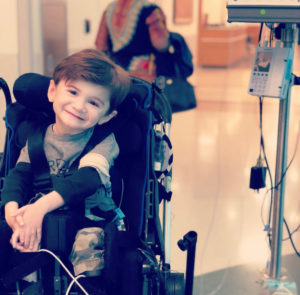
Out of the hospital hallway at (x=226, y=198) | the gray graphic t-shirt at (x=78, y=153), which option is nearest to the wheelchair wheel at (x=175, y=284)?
the gray graphic t-shirt at (x=78, y=153)

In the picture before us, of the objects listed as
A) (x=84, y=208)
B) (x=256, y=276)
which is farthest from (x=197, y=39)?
(x=84, y=208)

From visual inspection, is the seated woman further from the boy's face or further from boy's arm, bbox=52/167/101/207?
boy's arm, bbox=52/167/101/207

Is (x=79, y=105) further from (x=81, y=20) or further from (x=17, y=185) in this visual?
(x=81, y=20)

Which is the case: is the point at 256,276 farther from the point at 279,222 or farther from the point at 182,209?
the point at 182,209

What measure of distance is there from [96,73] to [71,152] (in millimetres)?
286

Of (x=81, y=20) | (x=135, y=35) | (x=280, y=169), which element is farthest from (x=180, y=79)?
(x=280, y=169)

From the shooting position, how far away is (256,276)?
2.68 metres

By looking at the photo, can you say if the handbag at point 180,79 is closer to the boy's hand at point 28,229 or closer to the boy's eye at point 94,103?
the boy's eye at point 94,103

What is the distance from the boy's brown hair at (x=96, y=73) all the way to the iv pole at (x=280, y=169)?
2.41 feet

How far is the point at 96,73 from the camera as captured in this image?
186cm

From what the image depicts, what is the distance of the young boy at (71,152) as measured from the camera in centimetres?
178

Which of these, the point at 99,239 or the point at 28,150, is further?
the point at 28,150

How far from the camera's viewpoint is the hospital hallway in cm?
274

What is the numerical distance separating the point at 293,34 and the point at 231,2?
365 millimetres
